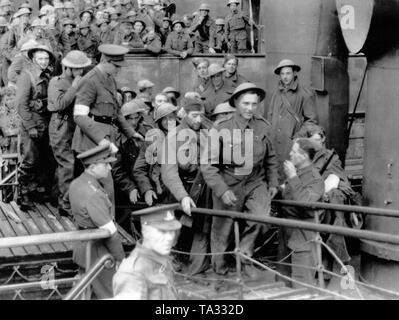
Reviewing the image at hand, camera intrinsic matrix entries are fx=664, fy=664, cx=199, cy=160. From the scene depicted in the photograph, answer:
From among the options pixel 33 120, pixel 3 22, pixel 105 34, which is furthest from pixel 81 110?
pixel 3 22

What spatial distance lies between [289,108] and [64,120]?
9.82ft

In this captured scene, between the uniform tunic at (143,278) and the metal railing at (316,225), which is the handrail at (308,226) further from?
the uniform tunic at (143,278)

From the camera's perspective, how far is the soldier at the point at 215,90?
10234 mm

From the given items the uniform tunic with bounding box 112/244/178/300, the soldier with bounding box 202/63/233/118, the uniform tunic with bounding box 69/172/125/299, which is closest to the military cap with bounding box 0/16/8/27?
the soldier with bounding box 202/63/233/118

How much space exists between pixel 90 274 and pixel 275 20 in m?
6.36

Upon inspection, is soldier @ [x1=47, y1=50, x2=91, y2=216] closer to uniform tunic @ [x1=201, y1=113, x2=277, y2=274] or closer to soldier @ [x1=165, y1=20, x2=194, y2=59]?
uniform tunic @ [x1=201, y1=113, x2=277, y2=274]

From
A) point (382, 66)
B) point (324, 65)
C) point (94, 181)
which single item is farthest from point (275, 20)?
point (94, 181)

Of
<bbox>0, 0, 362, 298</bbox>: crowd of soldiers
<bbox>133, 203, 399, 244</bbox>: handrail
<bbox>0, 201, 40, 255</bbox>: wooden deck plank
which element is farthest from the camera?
<bbox>0, 201, 40, 255</bbox>: wooden deck plank

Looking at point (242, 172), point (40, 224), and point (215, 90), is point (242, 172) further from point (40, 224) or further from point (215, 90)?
point (215, 90)

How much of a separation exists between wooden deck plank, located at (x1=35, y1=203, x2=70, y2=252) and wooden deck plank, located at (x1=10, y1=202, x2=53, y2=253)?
0.53ft

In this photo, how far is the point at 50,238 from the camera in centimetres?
510

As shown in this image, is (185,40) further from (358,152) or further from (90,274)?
(90,274)

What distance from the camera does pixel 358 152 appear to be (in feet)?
41.4

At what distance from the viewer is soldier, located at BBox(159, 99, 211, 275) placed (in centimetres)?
727
